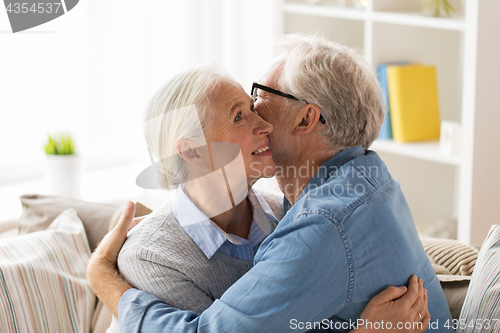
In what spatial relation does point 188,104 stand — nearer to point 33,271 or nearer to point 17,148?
point 33,271

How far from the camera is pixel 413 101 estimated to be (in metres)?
2.35

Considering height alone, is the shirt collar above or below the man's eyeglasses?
below

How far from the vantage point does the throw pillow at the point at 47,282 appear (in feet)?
4.74

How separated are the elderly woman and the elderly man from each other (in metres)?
0.06

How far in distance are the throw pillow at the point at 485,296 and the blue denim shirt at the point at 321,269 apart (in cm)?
Result: 11

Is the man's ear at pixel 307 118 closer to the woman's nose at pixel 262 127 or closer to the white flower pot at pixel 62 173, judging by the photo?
the woman's nose at pixel 262 127

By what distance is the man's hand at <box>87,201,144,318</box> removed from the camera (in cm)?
120

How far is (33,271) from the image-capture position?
152 cm

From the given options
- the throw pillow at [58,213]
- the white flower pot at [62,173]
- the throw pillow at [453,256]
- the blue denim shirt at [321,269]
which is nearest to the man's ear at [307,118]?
the blue denim shirt at [321,269]

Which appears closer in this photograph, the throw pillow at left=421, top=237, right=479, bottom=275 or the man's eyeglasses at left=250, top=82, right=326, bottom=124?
the man's eyeglasses at left=250, top=82, right=326, bottom=124

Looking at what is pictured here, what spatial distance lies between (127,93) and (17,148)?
65 centimetres

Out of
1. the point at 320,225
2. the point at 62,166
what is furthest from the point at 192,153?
the point at 62,166

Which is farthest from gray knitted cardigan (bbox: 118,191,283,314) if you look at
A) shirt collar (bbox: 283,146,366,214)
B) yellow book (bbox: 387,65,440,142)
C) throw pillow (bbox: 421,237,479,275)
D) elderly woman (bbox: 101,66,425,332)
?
yellow book (bbox: 387,65,440,142)

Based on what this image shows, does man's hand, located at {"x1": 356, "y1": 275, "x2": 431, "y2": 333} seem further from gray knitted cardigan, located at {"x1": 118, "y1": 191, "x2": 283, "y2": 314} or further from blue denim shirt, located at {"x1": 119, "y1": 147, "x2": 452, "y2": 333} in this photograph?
gray knitted cardigan, located at {"x1": 118, "y1": 191, "x2": 283, "y2": 314}
